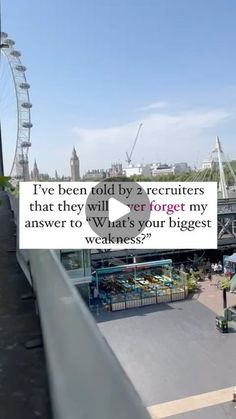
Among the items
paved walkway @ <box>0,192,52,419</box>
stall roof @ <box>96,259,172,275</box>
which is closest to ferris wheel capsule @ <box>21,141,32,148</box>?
stall roof @ <box>96,259,172,275</box>

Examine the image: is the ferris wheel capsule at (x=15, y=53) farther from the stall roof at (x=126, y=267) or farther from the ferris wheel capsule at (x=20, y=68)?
the stall roof at (x=126, y=267)

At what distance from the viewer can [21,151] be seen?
67.1 feet

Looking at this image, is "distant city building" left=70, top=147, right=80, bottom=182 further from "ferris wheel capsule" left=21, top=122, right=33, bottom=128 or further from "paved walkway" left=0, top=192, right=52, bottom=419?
"paved walkway" left=0, top=192, right=52, bottom=419

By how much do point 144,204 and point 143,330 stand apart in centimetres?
465

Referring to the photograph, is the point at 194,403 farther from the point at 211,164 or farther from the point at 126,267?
the point at 211,164

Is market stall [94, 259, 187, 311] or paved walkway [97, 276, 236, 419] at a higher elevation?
market stall [94, 259, 187, 311]

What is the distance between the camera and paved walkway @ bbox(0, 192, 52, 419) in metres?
1.12

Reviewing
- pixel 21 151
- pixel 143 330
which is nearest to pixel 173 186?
pixel 143 330

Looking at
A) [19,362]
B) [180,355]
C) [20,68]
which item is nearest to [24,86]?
[20,68]

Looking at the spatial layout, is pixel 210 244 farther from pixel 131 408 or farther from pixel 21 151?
pixel 131 408

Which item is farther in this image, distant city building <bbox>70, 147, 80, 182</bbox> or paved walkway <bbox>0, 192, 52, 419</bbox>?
distant city building <bbox>70, 147, 80, 182</bbox>

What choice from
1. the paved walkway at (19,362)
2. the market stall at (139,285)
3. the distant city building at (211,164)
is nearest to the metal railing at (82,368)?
the paved walkway at (19,362)

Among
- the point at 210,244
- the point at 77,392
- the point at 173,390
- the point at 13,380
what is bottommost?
the point at 173,390

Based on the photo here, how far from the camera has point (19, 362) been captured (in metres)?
1.40
